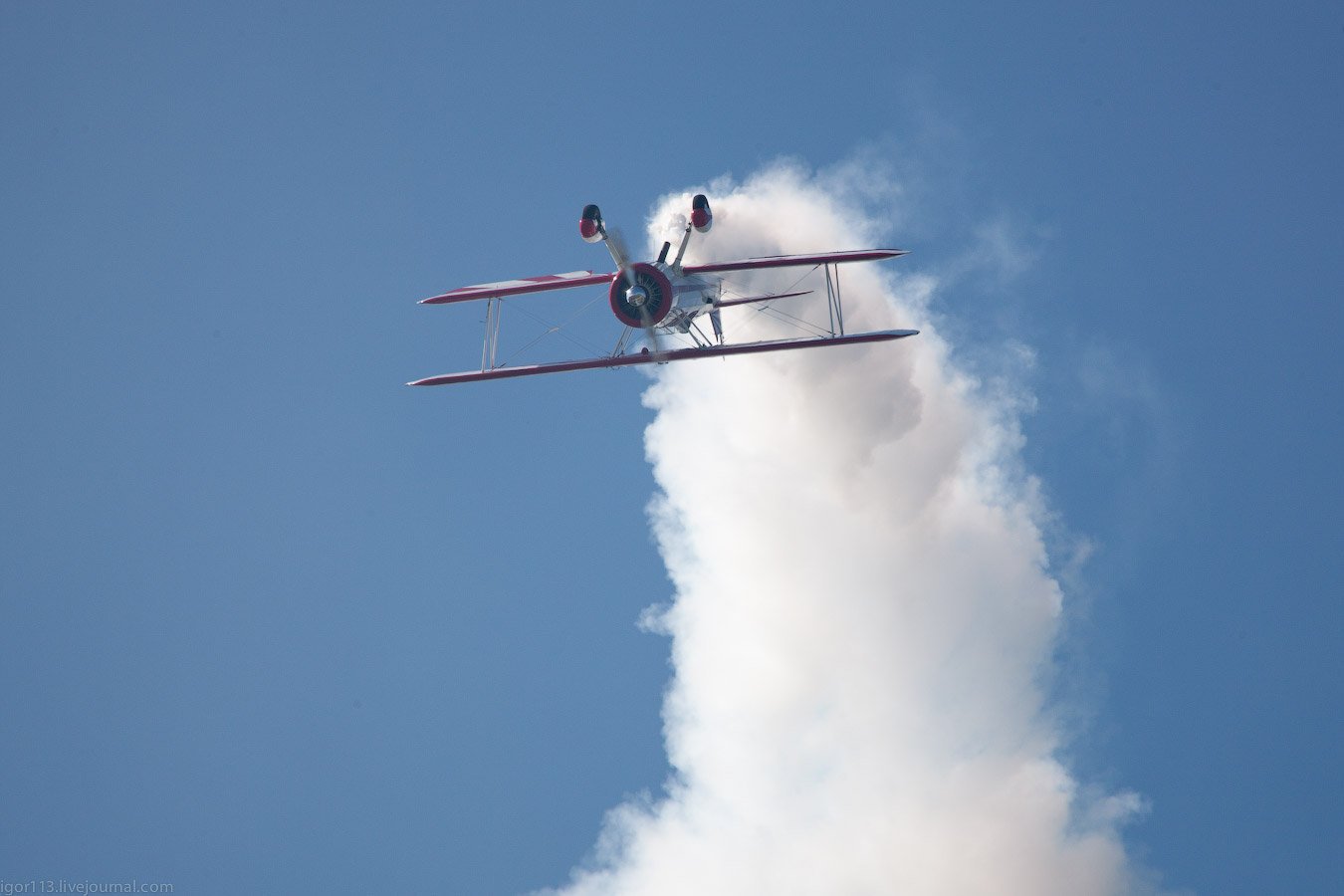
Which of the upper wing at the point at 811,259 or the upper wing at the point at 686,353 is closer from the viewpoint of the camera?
the upper wing at the point at 686,353

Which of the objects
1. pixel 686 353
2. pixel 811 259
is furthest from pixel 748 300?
pixel 686 353

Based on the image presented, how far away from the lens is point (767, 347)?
47.3 m

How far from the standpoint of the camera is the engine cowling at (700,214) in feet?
157

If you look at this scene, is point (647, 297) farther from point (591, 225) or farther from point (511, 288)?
point (511, 288)

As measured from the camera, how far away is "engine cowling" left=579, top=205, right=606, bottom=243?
1852 inches

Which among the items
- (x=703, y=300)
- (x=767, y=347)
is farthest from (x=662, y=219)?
(x=767, y=347)

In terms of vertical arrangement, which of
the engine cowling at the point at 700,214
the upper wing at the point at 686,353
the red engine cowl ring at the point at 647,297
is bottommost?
the upper wing at the point at 686,353

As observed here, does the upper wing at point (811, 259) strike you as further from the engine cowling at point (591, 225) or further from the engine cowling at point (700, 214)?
the engine cowling at point (591, 225)

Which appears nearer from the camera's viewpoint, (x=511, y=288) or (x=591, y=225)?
(x=591, y=225)

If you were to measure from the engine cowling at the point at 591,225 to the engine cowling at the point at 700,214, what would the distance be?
10.6ft

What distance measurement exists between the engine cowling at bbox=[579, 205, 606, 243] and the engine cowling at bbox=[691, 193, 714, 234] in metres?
3.24

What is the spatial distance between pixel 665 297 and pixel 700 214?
3136mm

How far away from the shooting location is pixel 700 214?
48.1 meters

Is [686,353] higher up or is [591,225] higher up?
[591,225]
